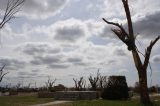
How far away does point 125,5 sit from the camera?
2477 cm

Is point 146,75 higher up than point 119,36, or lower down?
lower down

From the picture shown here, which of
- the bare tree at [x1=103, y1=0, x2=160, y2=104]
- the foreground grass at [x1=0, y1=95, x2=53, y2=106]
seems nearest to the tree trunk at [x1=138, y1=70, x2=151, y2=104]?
the bare tree at [x1=103, y1=0, x2=160, y2=104]

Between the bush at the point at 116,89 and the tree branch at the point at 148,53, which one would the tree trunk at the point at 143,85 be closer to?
the tree branch at the point at 148,53

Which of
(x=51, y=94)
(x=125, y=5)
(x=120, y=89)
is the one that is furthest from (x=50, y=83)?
(x=125, y=5)

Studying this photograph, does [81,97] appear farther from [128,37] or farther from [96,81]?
[96,81]

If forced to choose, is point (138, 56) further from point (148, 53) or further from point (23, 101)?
point (23, 101)

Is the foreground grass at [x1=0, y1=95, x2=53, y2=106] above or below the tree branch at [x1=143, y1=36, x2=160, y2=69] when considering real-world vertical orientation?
below

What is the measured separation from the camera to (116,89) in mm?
31328

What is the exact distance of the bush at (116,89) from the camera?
1228 inches

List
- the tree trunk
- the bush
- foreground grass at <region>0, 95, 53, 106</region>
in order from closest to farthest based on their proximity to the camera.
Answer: the tree trunk, foreground grass at <region>0, 95, 53, 106</region>, the bush

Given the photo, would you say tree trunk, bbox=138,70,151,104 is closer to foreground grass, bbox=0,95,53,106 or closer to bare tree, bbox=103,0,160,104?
bare tree, bbox=103,0,160,104

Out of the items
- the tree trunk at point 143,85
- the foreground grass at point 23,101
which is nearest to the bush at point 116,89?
the foreground grass at point 23,101

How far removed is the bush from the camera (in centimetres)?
3120

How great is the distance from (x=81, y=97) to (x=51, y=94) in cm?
1122
